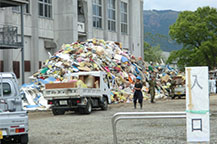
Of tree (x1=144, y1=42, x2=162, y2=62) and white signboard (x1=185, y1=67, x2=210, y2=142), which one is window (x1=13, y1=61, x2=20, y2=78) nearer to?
white signboard (x1=185, y1=67, x2=210, y2=142)

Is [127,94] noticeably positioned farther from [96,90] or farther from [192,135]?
[192,135]

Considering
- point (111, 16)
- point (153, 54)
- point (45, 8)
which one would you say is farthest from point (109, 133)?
point (153, 54)

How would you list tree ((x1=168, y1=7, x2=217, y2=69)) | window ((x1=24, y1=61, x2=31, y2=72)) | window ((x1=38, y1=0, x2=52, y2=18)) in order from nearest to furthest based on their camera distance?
window ((x1=24, y1=61, x2=31, y2=72)) → window ((x1=38, y1=0, x2=52, y2=18)) → tree ((x1=168, y1=7, x2=217, y2=69))

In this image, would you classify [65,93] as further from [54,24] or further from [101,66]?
[54,24]

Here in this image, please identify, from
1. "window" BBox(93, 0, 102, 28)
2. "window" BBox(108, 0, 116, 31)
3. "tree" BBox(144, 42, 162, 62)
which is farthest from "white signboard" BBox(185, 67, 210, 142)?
"tree" BBox(144, 42, 162, 62)

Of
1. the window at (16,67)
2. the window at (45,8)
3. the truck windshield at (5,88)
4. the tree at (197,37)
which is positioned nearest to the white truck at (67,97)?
the truck windshield at (5,88)

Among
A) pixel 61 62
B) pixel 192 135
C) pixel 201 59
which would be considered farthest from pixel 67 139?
pixel 201 59

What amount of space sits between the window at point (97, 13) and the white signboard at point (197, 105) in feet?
161

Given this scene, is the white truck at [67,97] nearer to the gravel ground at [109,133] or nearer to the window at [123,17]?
the gravel ground at [109,133]

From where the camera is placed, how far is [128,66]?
130 ft

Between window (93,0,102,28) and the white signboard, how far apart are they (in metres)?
48.9

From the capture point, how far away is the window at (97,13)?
181 ft

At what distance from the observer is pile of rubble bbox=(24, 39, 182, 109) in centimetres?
3403

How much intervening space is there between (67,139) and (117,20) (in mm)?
49135
